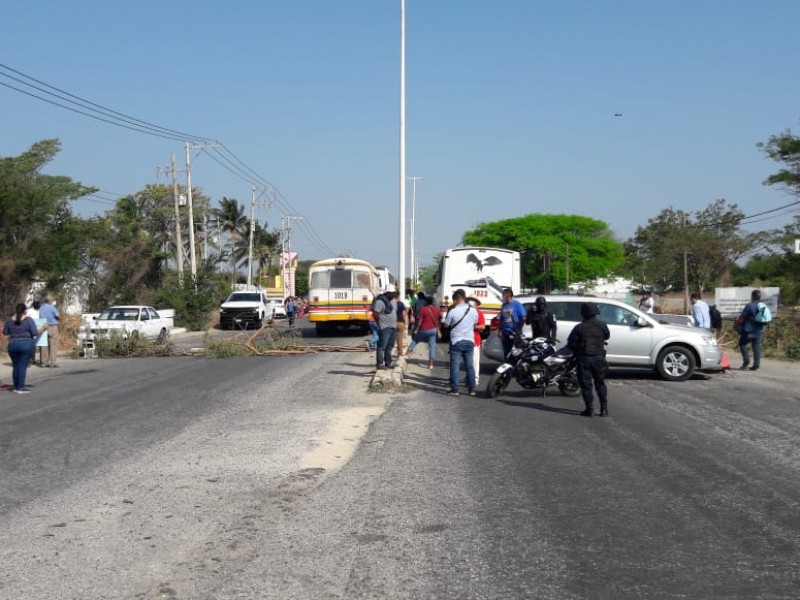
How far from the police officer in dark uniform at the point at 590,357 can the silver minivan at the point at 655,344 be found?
4.91m

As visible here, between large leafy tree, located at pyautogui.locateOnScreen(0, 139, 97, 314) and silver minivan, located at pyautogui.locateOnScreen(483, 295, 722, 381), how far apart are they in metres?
19.4

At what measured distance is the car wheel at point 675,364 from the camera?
16.6 metres

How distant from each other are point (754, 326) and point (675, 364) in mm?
3635

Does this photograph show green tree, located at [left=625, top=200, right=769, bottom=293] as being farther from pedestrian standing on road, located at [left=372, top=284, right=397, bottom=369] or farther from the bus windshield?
pedestrian standing on road, located at [left=372, top=284, right=397, bottom=369]

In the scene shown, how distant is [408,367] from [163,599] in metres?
14.8

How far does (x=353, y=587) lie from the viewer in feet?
16.5

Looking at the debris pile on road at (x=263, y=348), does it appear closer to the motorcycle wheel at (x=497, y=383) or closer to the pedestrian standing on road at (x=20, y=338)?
the pedestrian standing on road at (x=20, y=338)

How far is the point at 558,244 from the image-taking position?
88125 millimetres

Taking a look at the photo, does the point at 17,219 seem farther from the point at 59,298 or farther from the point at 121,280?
the point at 121,280

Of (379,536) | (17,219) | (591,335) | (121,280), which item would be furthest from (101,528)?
(121,280)

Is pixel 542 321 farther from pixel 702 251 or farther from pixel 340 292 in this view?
pixel 702 251

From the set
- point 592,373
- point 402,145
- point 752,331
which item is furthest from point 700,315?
point 592,373

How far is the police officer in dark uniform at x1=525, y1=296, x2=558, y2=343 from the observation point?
15.7m

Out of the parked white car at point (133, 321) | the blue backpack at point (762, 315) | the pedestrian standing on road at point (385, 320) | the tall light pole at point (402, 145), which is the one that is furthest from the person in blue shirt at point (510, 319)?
the parked white car at point (133, 321)
